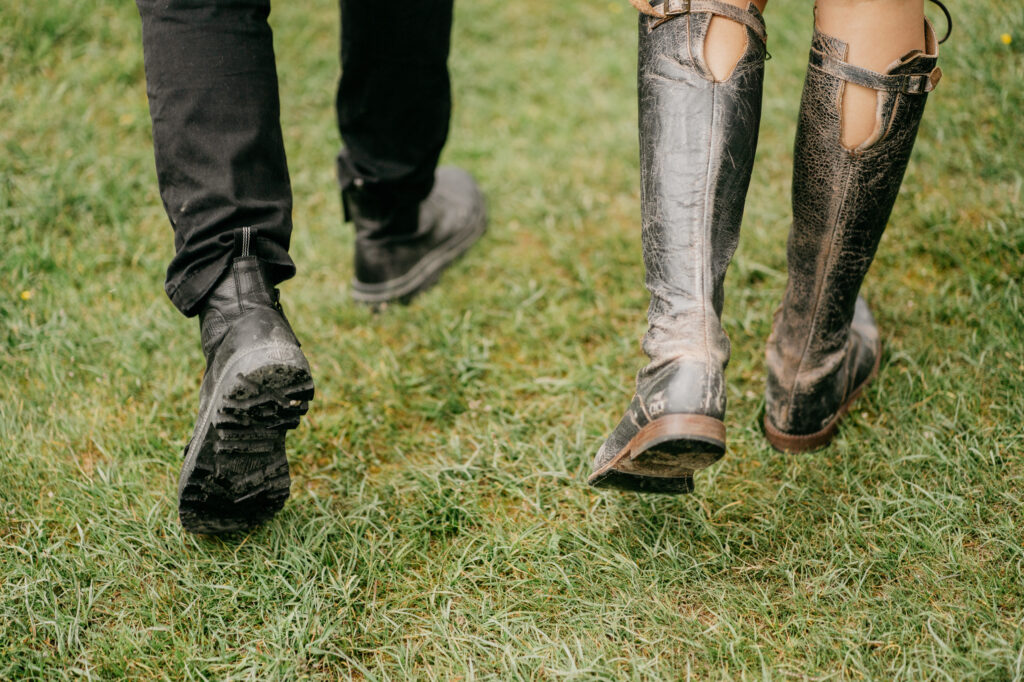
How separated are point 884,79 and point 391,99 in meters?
1.25

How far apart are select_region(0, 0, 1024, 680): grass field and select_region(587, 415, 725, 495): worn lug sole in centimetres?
24

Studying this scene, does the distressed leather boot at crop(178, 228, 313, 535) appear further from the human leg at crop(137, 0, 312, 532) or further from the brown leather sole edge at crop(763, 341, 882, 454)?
the brown leather sole edge at crop(763, 341, 882, 454)

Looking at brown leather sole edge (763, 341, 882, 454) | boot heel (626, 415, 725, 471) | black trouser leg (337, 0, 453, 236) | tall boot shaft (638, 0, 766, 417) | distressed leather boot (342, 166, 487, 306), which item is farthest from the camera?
distressed leather boot (342, 166, 487, 306)

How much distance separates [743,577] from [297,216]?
199 cm

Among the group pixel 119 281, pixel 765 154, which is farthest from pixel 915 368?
pixel 119 281

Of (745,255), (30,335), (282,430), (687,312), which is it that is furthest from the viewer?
(745,255)

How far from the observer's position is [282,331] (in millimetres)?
1483

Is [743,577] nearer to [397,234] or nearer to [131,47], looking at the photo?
[397,234]

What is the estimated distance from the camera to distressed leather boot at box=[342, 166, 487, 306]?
7.76ft

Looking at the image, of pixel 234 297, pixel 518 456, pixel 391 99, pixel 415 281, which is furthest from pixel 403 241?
pixel 234 297

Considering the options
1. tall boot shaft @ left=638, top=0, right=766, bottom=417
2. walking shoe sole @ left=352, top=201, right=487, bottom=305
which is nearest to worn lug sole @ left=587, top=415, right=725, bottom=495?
tall boot shaft @ left=638, top=0, right=766, bottom=417

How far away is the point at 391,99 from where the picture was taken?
7.04ft

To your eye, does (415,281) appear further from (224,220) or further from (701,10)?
(701,10)

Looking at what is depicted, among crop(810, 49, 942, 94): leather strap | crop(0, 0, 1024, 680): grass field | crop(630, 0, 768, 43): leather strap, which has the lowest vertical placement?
crop(0, 0, 1024, 680): grass field
